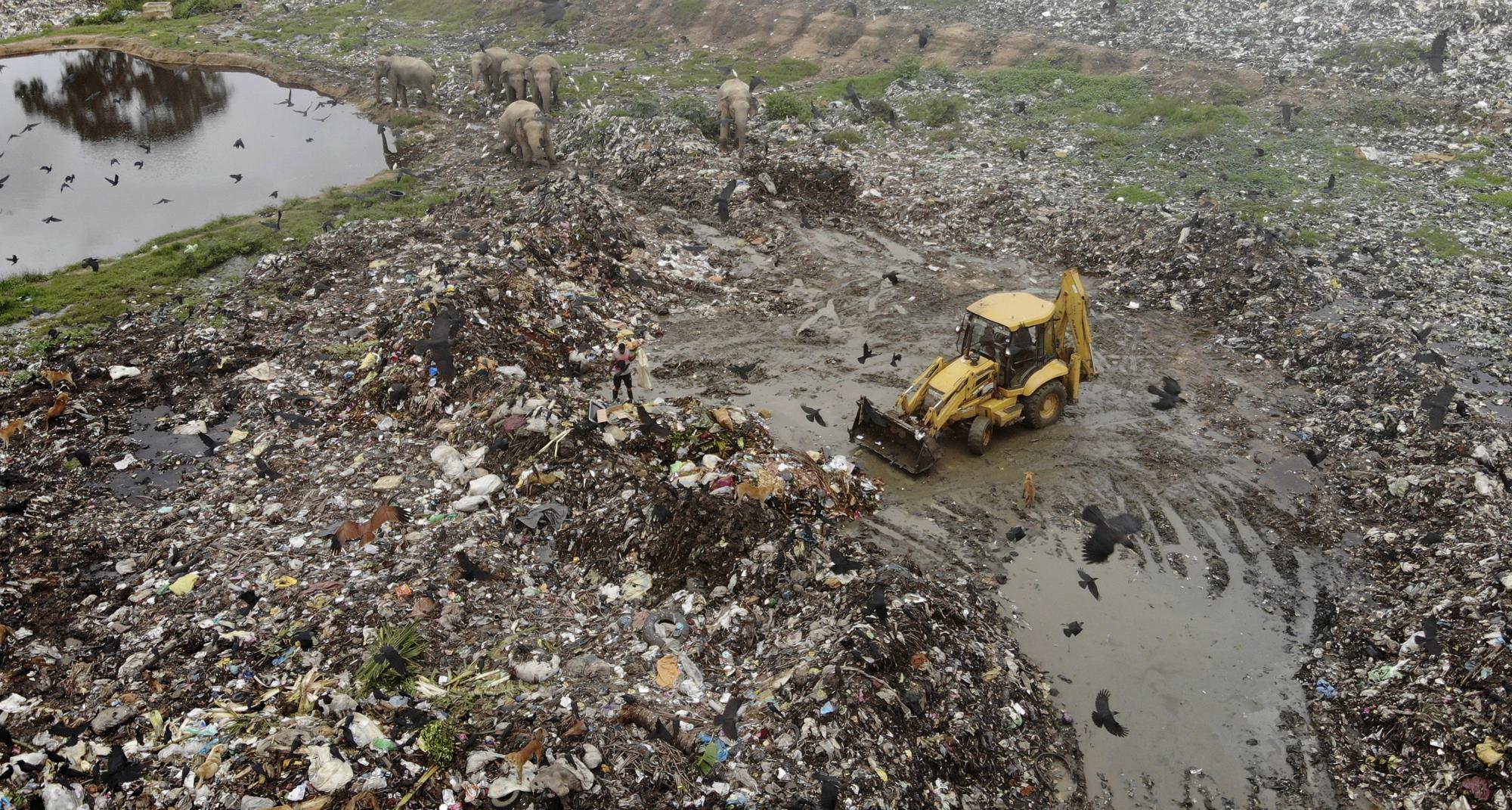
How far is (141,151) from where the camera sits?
2075 cm

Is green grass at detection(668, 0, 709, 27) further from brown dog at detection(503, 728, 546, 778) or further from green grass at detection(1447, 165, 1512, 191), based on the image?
brown dog at detection(503, 728, 546, 778)

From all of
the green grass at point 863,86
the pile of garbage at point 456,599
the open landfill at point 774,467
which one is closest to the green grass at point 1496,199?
the open landfill at point 774,467

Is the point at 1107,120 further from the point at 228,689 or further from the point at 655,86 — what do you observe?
the point at 228,689

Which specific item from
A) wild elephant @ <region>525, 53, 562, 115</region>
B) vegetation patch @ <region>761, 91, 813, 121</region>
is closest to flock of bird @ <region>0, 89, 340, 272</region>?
wild elephant @ <region>525, 53, 562, 115</region>

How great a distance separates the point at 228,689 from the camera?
6469 millimetres

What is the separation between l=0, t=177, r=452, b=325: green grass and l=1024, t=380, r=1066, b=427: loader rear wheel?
11.3 meters

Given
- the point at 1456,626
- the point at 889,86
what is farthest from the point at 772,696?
the point at 889,86

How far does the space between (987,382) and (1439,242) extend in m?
8.22

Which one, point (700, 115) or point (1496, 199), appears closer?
point (1496, 199)

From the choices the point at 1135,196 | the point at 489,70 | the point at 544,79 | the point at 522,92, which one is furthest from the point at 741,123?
the point at 489,70

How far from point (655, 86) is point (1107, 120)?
395 inches

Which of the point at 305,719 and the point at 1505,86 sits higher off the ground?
the point at 1505,86

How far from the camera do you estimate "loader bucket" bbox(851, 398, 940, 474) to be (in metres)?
9.34

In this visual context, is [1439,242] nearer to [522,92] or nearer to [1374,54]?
[1374,54]
